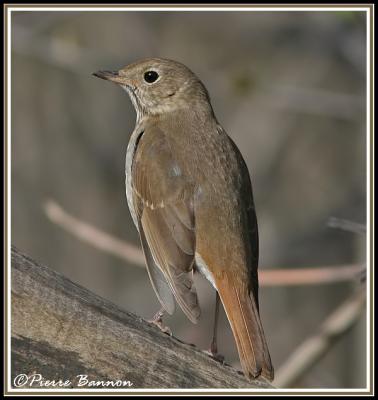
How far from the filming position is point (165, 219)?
4707 millimetres

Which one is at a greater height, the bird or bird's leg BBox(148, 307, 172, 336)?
the bird

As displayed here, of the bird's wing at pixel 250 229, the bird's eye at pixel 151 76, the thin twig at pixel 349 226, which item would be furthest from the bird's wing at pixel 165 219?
the thin twig at pixel 349 226

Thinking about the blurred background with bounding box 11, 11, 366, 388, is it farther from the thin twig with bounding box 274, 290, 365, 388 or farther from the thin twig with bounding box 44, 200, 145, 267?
the thin twig with bounding box 44, 200, 145, 267

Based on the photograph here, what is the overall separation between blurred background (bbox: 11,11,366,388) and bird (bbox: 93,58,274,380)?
4.04 metres

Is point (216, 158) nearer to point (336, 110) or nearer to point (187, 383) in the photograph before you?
point (187, 383)

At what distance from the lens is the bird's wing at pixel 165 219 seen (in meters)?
4.38

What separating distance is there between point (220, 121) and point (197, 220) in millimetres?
5142

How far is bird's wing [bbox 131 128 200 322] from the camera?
4.38m

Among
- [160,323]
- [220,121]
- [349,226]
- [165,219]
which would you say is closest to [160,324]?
[160,323]

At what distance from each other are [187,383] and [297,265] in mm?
5835

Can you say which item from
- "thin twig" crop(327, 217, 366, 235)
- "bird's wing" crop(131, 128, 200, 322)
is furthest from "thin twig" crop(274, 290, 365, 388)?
"thin twig" crop(327, 217, 366, 235)

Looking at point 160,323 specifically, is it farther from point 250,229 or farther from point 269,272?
point 269,272

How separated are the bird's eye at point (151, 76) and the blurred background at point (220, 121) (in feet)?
11.4

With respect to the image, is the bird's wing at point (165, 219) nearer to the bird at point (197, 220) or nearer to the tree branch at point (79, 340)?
the bird at point (197, 220)
